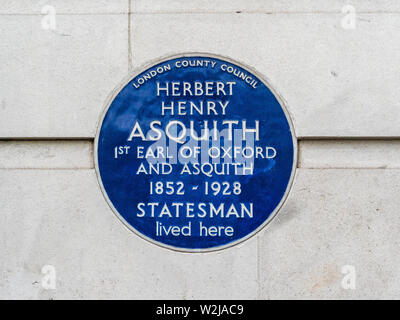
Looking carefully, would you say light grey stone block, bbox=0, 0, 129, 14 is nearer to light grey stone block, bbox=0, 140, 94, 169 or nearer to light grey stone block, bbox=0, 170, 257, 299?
light grey stone block, bbox=0, 140, 94, 169

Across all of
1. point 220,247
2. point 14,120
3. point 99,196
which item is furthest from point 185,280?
point 14,120

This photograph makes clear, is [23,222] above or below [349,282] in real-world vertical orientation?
above

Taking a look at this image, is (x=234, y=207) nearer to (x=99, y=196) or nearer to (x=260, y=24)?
(x=99, y=196)

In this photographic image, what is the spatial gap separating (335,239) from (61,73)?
3.11m

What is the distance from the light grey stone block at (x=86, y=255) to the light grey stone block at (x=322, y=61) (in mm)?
1445

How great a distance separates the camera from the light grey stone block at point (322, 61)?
707 cm

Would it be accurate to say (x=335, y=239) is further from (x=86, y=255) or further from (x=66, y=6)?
(x=66, y=6)

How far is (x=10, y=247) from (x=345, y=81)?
3.63 meters

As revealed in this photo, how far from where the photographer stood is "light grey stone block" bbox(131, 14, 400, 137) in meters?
7.07

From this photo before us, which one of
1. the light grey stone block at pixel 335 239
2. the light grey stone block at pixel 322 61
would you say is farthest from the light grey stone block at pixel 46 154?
the light grey stone block at pixel 335 239

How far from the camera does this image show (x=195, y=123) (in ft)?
23.3
